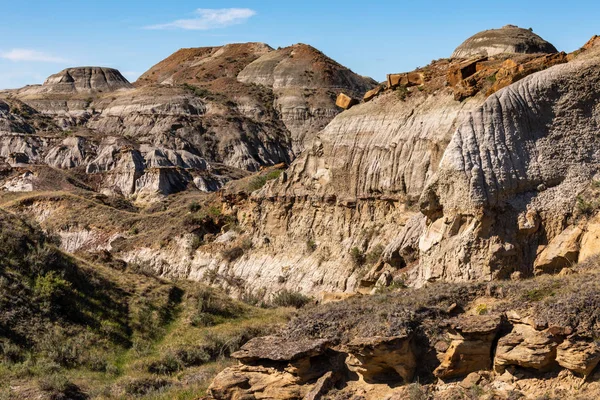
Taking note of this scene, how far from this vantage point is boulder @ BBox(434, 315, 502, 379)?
13000 mm

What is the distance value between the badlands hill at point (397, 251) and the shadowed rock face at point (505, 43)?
20 cm

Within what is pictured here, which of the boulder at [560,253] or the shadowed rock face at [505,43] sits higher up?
the shadowed rock face at [505,43]

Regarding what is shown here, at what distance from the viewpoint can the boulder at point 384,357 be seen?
13.3 meters

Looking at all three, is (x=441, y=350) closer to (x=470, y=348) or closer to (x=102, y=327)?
(x=470, y=348)

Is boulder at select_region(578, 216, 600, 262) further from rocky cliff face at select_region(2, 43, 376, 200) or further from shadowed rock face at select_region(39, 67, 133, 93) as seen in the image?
shadowed rock face at select_region(39, 67, 133, 93)

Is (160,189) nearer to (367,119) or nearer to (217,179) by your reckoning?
(217,179)

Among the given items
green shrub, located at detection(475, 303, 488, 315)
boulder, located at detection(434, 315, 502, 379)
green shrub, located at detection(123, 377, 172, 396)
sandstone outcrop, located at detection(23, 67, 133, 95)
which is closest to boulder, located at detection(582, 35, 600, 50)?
green shrub, located at detection(475, 303, 488, 315)

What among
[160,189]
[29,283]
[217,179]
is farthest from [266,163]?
[29,283]

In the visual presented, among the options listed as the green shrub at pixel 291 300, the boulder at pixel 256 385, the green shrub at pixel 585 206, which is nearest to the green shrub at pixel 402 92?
the green shrub at pixel 291 300

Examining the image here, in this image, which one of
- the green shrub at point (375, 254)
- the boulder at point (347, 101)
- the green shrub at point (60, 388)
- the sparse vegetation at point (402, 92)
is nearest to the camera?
the green shrub at point (60, 388)

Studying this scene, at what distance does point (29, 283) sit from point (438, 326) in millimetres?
14586

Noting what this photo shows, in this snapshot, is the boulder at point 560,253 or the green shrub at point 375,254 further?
the green shrub at point 375,254

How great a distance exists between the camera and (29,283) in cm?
2358

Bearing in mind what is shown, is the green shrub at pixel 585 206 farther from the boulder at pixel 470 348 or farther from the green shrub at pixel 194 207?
the green shrub at pixel 194 207
